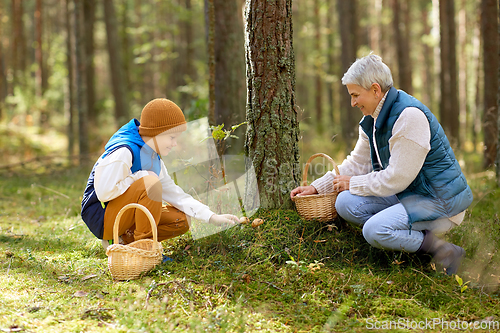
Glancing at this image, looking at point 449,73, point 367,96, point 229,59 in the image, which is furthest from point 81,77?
point 449,73

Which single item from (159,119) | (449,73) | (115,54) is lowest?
(159,119)

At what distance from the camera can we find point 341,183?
3094 millimetres

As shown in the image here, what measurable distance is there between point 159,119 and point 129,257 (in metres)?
1.05

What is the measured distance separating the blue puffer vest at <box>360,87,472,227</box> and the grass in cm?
41

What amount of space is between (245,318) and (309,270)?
674 millimetres

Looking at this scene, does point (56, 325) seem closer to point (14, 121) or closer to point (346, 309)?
point (346, 309)

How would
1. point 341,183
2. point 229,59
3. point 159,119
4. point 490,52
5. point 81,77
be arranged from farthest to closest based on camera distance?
point 81,77 → point 490,52 → point 229,59 → point 341,183 → point 159,119

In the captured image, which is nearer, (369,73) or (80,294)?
(80,294)

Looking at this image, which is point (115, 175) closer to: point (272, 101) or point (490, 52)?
point (272, 101)

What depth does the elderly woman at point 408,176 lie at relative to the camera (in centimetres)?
268

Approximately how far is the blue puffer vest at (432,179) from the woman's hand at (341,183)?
0.46m

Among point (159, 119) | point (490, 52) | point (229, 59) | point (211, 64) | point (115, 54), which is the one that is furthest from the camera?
point (115, 54)

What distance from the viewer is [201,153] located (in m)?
4.28

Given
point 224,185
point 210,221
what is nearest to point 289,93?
point 224,185
